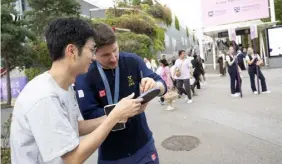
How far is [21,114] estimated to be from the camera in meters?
1.54

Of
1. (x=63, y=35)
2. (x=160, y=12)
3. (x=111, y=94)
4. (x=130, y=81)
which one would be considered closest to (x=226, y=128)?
(x=130, y=81)

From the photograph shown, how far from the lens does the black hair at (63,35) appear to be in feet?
5.60

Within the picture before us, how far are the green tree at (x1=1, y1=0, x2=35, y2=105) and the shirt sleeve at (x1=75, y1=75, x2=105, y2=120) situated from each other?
14.8 m

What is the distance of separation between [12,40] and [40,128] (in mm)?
16460

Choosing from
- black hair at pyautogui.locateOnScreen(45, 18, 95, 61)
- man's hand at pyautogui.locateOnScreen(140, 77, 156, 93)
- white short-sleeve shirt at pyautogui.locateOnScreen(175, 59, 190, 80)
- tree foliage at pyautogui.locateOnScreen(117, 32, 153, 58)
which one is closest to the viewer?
black hair at pyautogui.locateOnScreen(45, 18, 95, 61)

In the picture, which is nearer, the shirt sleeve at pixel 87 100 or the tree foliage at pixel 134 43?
the shirt sleeve at pixel 87 100

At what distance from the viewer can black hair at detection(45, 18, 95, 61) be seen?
1.71 m

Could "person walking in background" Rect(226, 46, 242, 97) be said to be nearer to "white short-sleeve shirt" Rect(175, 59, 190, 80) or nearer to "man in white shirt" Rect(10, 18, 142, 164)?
"white short-sleeve shirt" Rect(175, 59, 190, 80)

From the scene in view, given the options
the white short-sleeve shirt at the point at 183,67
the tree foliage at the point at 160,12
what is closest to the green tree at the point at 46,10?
the white short-sleeve shirt at the point at 183,67

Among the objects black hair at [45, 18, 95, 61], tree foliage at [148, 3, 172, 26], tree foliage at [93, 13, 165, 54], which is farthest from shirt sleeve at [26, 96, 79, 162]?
tree foliage at [148, 3, 172, 26]

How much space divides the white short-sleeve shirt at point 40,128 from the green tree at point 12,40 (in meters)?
15.5

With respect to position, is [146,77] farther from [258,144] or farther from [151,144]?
[258,144]

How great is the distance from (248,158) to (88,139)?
408 centimetres

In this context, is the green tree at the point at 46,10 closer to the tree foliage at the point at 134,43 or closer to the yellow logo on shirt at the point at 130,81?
the tree foliage at the point at 134,43
